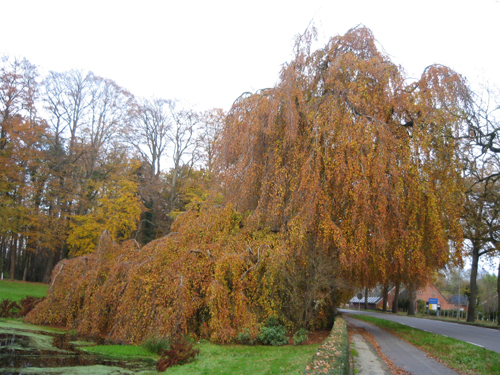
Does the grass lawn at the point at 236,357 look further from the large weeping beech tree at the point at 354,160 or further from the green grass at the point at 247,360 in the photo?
the large weeping beech tree at the point at 354,160

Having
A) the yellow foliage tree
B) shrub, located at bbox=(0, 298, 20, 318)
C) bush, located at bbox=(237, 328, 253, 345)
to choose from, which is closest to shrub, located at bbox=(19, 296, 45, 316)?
shrub, located at bbox=(0, 298, 20, 318)

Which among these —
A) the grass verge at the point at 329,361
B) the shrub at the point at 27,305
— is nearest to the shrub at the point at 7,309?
the shrub at the point at 27,305

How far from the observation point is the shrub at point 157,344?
36.0ft

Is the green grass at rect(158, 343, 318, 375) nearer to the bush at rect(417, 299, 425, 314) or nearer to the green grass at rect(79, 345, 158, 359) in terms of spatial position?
the green grass at rect(79, 345, 158, 359)

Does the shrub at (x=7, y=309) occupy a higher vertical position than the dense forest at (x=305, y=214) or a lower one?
lower

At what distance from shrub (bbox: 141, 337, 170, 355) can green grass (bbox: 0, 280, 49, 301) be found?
15.9m

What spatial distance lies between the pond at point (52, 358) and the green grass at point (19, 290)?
11.5 meters

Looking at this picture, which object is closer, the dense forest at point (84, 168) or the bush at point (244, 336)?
the bush at point (244, 336)

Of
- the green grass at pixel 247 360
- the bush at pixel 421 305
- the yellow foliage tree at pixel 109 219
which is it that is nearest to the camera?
the green grass at pixel 247 360

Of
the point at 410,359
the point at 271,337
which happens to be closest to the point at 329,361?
the point at 410,359

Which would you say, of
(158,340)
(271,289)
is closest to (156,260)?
(158,340)

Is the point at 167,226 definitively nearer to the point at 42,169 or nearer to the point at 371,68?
the point at 42,169

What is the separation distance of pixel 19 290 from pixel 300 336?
22.0 m

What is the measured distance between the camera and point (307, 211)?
39.6 ft
